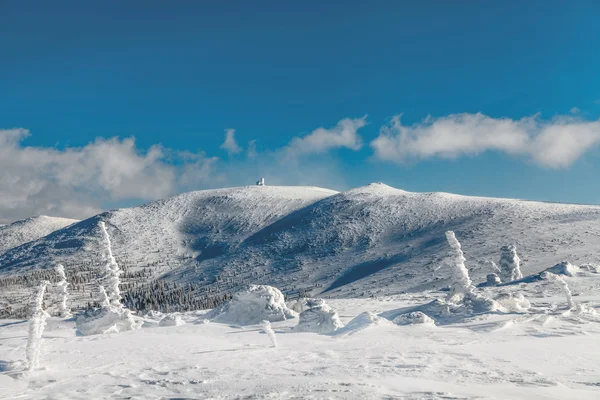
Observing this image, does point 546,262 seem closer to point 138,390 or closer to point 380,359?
point 380,359

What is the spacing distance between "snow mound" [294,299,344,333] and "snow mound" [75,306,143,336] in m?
11.6

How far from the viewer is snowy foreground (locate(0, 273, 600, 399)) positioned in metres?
16.8

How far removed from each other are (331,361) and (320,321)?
9.37 metres

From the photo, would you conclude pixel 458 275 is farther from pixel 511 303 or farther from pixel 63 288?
pixel 63 288

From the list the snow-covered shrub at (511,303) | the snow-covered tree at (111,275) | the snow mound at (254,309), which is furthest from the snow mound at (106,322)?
the snow-covered shrub at (511,303)

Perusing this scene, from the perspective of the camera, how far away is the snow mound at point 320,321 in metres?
29.7

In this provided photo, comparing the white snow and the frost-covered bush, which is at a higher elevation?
the frost-covered bush

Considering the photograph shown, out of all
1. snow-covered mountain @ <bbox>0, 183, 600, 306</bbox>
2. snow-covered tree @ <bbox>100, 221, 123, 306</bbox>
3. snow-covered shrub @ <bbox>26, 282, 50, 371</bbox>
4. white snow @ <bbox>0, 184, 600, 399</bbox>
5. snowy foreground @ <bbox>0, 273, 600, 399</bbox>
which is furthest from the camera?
snow-covered mountain @ <bbox>0, 183, 600, 306</bbox>

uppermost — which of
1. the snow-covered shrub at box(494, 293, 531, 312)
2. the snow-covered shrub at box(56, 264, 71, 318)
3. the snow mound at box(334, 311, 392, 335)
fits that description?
the snow-covered shrub at box(56, 264, 71, 318)

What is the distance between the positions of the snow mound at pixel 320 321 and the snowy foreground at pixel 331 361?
80 centimetres

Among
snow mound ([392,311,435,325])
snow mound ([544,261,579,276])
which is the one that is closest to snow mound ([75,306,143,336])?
snow mound ([392,311,435,325])

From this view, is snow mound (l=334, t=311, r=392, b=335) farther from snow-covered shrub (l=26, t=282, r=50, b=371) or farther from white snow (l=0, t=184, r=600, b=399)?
snow-covered shrub (l=26, t=282, r=50, b=371)

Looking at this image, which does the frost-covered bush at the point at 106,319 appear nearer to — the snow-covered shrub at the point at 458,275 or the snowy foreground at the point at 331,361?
the snowy foreground at the point at 331,361

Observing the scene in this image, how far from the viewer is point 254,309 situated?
3581 cm
